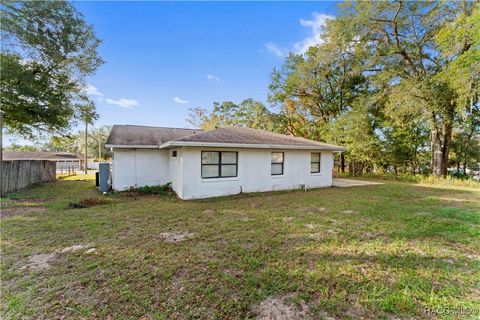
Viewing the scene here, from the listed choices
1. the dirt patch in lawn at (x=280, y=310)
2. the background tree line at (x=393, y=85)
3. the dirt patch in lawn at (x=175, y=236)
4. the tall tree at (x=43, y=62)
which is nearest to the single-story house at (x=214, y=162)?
the dirt patch in lawn at (x=175, y=236)

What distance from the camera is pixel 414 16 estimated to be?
1275 centimetres

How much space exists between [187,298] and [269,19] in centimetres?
1100

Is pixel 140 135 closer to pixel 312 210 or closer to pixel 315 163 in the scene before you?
pixel 312 210

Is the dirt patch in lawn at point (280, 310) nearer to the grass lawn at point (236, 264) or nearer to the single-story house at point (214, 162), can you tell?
the grass lawn at point (236, 264)

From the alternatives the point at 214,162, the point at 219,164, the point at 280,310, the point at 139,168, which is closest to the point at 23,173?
the point at 139,168

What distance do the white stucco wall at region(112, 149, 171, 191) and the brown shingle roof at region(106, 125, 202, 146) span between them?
403 mm

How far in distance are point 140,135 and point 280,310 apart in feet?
35.4

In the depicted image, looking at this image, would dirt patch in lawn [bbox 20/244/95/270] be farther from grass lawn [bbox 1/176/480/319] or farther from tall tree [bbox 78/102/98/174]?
tall tree [bbox 78/102/98/174]

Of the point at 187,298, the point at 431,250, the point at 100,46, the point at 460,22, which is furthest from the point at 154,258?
the point at 460,22

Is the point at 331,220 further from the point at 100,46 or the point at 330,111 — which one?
the point at 330,111

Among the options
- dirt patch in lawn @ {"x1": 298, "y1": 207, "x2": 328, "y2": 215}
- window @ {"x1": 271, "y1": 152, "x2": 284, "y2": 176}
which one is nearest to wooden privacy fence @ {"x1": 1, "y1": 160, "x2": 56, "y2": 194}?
window @ {"x1": 271, "y1": 152, "x2": 284, "y2": 176}

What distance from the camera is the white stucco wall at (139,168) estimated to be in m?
9.45

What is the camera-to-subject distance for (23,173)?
9852mm

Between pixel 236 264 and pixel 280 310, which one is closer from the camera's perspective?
pixel 280 310
